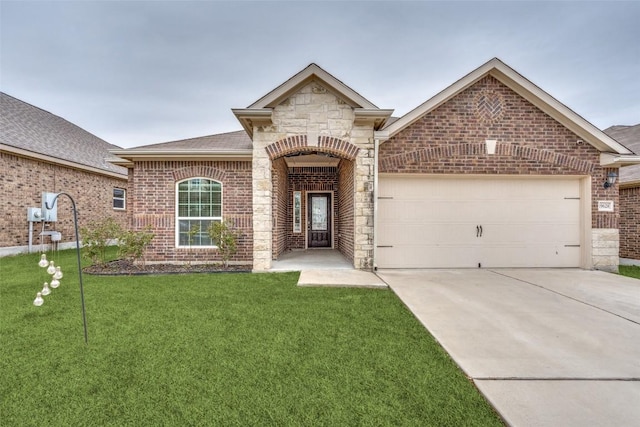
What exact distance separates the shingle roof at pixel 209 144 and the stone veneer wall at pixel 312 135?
1.33 metres

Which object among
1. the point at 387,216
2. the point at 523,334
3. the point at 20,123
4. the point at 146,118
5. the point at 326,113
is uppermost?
the point at 146,118

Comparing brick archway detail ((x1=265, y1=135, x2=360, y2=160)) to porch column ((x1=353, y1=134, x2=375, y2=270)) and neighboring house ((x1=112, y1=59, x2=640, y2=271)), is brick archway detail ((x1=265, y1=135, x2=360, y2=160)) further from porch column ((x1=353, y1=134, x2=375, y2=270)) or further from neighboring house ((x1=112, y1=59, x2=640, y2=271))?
porch column ((x1=353, y1=134, x2=375, y2=270))

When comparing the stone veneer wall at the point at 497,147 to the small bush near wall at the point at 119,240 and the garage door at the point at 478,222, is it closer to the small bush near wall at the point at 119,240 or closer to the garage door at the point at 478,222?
the garage door at the point at 478,222

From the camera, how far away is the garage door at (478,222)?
773cm

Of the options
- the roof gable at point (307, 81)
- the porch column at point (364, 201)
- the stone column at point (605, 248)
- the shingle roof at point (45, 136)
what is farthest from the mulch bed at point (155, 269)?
the stone column at point (605, 248)

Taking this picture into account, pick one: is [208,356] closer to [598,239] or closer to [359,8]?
[598,239]

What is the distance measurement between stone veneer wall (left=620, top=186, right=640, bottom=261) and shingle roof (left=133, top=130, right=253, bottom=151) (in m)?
11.4

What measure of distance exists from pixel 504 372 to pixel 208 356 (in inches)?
112

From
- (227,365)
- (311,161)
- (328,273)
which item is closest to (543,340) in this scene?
(227,365)

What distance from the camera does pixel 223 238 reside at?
7.61 meters

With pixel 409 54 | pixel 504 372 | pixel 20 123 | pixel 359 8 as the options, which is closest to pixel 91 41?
pixel 20 123

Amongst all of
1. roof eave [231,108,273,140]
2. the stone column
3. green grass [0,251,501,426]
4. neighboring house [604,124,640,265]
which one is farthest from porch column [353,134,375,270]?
neighboring house [604,124,640,265]

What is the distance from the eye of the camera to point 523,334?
357cm

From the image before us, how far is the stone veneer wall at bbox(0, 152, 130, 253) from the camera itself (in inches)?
388
